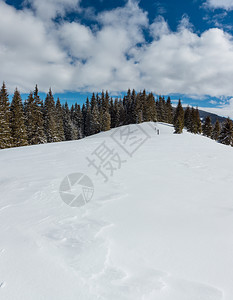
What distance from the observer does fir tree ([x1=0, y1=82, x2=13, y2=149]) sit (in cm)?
2297

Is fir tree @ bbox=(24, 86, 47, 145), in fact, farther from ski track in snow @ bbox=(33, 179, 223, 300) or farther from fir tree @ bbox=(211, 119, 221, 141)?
fir tree @ bbox=(211, 119, 221, 141)

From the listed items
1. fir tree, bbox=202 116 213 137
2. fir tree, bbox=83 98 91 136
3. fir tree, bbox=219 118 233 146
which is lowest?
fir tree, bbox=219 118 233 146

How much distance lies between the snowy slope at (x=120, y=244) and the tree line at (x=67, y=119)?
934 inches

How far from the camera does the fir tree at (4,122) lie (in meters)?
23.0

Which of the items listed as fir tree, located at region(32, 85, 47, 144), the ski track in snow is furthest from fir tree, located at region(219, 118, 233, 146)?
the ski track in snow

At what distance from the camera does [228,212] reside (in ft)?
12.0

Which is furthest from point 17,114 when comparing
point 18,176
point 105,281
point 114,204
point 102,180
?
point 105,281

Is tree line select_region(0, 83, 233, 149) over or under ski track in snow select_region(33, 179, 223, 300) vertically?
over

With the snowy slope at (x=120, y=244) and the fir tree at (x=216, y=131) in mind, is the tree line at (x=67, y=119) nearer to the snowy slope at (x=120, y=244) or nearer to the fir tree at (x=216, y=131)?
the fir tree at (x=216, y=131)

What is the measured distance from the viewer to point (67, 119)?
59.3 meters

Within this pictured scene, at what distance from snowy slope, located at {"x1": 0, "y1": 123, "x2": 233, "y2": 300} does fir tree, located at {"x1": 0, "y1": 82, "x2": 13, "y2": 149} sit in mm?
21803

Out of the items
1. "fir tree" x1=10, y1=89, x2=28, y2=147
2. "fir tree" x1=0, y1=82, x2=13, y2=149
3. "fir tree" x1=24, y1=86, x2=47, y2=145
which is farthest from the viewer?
"fir tree" x1=24, y1=86, x2=47, y2=145

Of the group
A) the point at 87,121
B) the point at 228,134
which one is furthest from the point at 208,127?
the point at 87,121

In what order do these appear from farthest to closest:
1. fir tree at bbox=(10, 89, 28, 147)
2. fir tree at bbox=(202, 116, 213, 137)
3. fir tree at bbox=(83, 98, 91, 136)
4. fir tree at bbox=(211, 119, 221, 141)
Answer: fir tree at bbox=(83, 98, 91, 136)
fir tree at bbox=(211, 119, 221, 141)
fir tree at bbox=(202, 116, 213, 137)
fir tree at bbox=(10, 89, 28, 147)
